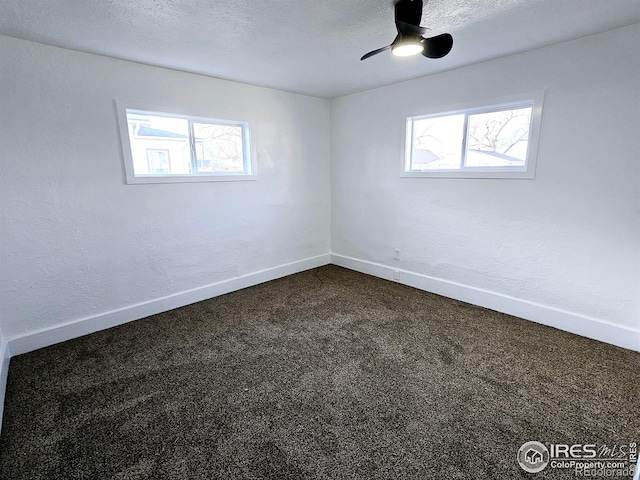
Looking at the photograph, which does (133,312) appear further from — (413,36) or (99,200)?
(413,36)

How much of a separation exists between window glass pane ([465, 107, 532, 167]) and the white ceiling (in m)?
0.57

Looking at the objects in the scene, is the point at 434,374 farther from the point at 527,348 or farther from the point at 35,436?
the point at 35,436

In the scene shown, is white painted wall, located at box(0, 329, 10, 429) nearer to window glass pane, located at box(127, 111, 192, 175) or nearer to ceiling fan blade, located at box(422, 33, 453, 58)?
window glass pane, located at box(127, 111, 192, 175)

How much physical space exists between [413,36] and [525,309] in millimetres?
2694

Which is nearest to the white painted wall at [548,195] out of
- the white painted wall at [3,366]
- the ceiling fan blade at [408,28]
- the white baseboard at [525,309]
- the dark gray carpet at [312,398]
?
the white baseboard at [525,309]

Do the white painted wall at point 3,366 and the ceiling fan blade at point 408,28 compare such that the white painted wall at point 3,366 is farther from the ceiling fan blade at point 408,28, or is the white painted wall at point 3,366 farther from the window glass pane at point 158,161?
the ceiling fan blade at point 408,28

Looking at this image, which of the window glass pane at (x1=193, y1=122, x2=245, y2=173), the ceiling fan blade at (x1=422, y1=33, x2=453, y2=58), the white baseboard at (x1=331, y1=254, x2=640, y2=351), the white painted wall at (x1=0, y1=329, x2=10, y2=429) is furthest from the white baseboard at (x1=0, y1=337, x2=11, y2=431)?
the white baseboard at (x1=331, y1=254, x2=640, y2=351)

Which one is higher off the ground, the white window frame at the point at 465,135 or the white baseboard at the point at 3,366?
the white window frame at the point at 465,135

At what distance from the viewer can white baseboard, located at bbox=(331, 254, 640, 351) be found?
269cm

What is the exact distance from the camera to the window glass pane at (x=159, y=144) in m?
3.17

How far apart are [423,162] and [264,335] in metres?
2.72

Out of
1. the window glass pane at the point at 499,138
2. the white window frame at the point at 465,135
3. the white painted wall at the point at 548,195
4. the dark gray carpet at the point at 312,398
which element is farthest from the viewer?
the window glass pane at the point at 499,138

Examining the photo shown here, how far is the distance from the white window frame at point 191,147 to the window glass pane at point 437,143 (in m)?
2.04

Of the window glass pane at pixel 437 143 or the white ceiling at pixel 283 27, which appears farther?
the window glass pane at pixel 437 143
